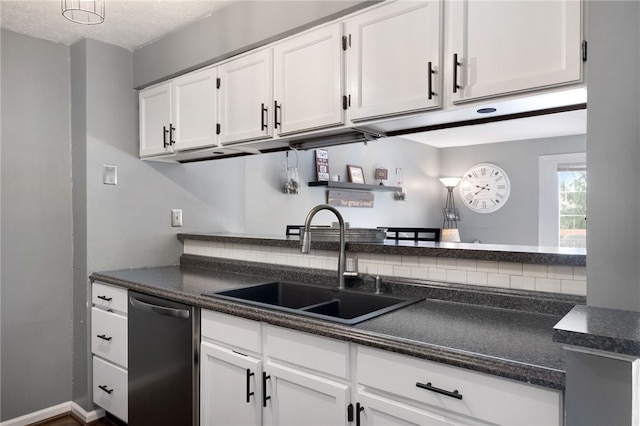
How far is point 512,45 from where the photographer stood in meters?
1.40

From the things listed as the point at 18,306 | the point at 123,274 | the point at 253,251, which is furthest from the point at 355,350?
the point at 18,306

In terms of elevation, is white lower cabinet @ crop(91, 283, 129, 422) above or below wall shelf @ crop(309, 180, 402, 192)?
below

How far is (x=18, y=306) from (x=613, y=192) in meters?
2.97

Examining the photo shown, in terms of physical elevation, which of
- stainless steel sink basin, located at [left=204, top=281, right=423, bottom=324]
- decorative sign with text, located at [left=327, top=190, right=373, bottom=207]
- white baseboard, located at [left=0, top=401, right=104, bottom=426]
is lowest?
white baseboard, located at [left=0, top=401, right=104, bottom=426]

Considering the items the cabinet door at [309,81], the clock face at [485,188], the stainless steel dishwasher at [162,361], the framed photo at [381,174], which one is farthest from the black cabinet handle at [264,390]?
the clock face at [485,188]

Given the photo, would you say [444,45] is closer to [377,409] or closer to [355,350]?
[355,350]

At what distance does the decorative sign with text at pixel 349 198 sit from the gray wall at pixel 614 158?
10.7ft

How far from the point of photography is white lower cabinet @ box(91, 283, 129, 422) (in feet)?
7.80

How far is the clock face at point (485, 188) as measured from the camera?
6215 millimetres

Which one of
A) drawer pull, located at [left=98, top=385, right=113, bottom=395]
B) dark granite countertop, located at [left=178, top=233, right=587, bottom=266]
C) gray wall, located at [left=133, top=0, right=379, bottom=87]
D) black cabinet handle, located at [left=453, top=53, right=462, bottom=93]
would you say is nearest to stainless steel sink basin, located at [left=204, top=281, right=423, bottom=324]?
dark granite countertop, located at [left=178, top=233, right=587, bottom=266]

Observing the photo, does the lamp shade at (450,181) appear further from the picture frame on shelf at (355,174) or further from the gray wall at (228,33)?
the gray wall at (228,33)

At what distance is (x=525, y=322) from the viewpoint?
56.7 inches

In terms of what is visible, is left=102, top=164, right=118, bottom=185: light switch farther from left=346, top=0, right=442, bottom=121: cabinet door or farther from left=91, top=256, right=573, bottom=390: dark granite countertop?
left=346, top=0, right=442, bottom=121: cabinet door

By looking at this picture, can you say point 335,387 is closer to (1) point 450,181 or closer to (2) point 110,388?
(2) point 110,388
